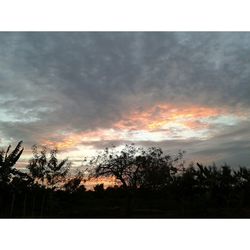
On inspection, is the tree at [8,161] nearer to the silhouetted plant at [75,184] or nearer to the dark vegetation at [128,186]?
the dark vegetation at [128,186]

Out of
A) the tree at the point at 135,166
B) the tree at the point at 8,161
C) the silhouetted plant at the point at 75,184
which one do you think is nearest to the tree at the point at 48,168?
the silhouetted plant at the point at 75,184

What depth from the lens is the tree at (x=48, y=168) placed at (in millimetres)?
14328

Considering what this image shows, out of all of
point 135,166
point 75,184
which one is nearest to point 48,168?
point 75,184

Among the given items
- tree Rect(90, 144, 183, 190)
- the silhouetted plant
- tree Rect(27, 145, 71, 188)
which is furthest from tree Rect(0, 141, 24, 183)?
tree Rect(90, 144, 183, 190)

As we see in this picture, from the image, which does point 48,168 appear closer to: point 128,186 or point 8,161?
point 8,161

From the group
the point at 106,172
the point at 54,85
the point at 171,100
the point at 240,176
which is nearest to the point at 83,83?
the point at 54,85

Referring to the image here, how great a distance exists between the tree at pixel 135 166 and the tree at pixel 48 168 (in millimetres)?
1425

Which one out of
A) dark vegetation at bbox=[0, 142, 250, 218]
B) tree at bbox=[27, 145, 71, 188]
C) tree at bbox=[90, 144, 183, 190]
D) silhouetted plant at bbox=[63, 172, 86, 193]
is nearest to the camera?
dark vegetation at bbox=[0, 142, 250, 218]

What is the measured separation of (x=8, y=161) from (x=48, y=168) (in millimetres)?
2400

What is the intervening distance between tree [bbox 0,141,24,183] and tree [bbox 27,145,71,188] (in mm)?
1233

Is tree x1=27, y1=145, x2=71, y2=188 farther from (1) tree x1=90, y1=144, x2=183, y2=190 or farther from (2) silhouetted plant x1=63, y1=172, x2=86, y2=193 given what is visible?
(1) tree x1=90, y1=144, x2=183, y2=190

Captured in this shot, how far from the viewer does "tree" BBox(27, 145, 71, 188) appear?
14.3m

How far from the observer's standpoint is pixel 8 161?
1272cm
